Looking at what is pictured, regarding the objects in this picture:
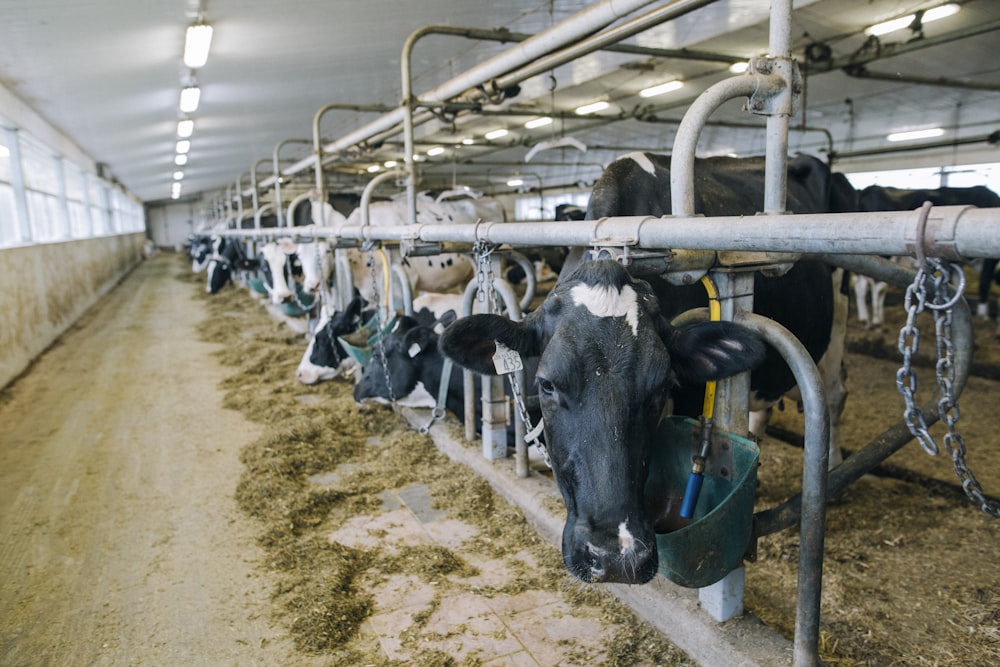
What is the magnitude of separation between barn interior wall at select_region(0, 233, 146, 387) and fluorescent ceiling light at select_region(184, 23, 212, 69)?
10.8ft

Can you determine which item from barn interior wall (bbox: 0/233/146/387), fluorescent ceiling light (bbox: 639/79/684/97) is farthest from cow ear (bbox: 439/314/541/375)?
fluorescent ceiling light (bbox: 639/79/684/97)

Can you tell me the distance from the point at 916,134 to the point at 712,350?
717 inches

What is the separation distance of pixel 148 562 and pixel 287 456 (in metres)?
1.31

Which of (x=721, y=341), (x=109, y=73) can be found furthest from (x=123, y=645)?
(x=109, y=73)

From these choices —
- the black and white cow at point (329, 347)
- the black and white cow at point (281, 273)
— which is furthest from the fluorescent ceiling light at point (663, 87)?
the black and white cow at point (329, 347)

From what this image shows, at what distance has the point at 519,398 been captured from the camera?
259 centimetres

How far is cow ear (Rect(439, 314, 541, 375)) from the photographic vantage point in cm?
213

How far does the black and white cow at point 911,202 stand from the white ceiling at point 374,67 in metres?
1.48

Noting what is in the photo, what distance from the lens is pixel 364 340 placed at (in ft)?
19.6

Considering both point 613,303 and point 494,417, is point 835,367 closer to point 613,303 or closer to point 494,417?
point 494,417

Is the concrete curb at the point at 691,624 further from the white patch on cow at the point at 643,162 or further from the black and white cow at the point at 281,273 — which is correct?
the black and white cow at the point at 281,273

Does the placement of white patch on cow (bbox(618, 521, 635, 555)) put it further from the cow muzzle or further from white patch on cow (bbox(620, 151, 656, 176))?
white patch on cow (bbox(620, 151, 656, 176))

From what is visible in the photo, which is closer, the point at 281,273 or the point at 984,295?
the point at 281,273

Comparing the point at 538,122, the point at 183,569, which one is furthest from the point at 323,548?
the point at 538,122
